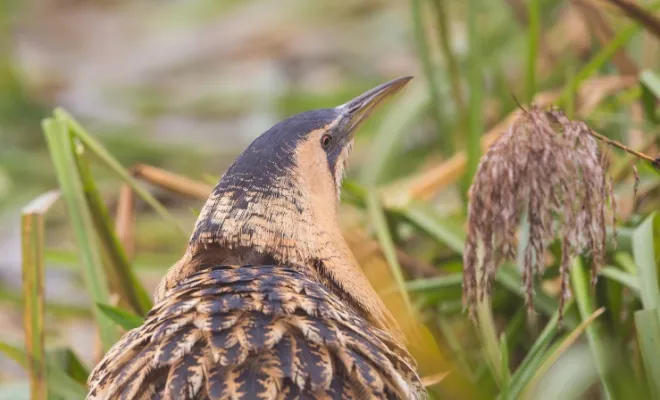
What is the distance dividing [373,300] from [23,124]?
550cm

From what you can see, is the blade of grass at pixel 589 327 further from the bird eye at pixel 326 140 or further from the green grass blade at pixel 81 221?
the green grass blade at pixel 81 221

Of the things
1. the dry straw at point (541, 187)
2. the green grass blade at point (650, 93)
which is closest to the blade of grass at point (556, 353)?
the dry straw at point (541, 187)

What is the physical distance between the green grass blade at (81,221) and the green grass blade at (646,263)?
1.30m

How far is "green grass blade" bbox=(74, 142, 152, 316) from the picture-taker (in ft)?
9.43

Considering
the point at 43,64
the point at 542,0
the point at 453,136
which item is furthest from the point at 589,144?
the point at 43,64

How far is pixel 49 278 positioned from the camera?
5277 millimetres

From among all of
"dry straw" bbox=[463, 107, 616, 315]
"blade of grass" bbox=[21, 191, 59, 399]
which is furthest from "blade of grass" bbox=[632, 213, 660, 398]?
"blade of grass" bbox=[21, 191, 59, 399]

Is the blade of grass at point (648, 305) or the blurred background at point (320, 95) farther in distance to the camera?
the blurred background at point (320, 95)

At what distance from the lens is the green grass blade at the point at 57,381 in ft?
8.78

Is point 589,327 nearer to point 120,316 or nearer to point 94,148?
point 120,316

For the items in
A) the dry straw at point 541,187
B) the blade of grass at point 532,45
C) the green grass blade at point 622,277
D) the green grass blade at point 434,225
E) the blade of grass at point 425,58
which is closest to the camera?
the dry straw at point 541,187

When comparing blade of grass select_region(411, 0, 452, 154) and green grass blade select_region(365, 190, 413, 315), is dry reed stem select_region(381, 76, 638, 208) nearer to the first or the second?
green grass blade select_region(365, 190, 413, 315)

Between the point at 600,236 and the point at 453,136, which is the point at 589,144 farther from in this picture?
the point at 453,136

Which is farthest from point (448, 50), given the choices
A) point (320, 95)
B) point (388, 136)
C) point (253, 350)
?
point (320, 95)
